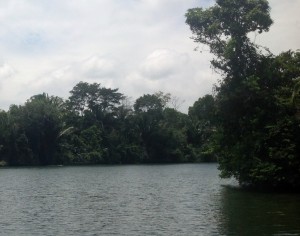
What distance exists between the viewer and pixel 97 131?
4469 inches

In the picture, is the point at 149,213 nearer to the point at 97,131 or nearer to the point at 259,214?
the point at 259,214

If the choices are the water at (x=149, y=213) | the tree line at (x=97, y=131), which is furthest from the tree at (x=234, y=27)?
the tree line at (x=97, y=131)

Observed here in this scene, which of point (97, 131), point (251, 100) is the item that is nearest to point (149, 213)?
point (251, 100)

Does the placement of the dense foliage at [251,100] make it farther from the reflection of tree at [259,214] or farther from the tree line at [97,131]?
the tree line at [97,131]

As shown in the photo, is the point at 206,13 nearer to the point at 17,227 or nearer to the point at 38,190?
the point at 38,190

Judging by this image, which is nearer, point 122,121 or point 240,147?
point 240,147

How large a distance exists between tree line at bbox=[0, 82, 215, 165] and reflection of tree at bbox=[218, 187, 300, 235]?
239 feet

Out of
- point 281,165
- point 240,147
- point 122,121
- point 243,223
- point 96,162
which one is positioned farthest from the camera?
point 122,121

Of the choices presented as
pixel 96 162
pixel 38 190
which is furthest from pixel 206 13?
pixel 96 162

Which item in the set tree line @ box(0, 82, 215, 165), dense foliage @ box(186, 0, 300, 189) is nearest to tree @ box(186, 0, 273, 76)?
dense foliage @ box(186, 0, 300, 189)

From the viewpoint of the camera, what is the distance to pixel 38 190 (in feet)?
140

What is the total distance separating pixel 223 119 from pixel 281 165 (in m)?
6.81

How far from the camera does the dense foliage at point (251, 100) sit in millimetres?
36375

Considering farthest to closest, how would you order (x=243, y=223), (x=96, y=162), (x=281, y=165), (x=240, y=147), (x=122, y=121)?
(x=122, y=121) → (x=96, y=162) → (x=240, y=147) → (x=281, y=165) → (x=243, y=223)
